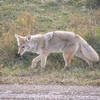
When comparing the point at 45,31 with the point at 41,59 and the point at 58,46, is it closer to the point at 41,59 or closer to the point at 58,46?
the point at 58,46

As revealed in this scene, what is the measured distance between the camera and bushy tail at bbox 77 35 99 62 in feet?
41.1

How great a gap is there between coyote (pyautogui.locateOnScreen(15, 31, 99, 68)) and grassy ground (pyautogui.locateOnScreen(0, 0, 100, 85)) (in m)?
0.28

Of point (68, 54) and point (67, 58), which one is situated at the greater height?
point (68, 54)

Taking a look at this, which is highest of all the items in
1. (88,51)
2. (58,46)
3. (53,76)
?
(58,46)

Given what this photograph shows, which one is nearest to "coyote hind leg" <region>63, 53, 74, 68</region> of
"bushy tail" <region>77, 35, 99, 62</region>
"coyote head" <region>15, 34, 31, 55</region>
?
"bushy tail" <region>77, 35, 99, 62</region>

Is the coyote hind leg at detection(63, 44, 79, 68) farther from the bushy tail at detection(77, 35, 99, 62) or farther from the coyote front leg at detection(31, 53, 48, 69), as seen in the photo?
the coyote front leg at detection(31, 53, 48, 69)

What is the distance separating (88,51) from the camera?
1262 cm

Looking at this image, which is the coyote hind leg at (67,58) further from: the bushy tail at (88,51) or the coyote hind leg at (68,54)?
the bushy tail at (88,51)

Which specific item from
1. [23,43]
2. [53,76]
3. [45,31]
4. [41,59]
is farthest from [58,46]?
[45,31]

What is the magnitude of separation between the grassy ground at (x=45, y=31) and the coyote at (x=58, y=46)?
28cm

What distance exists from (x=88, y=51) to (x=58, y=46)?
95cm

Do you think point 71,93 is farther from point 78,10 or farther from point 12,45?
point 78,10

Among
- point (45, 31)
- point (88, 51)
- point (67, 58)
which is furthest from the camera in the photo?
point (45, 31)

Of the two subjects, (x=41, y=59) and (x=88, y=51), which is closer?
(x=41, y=59)
